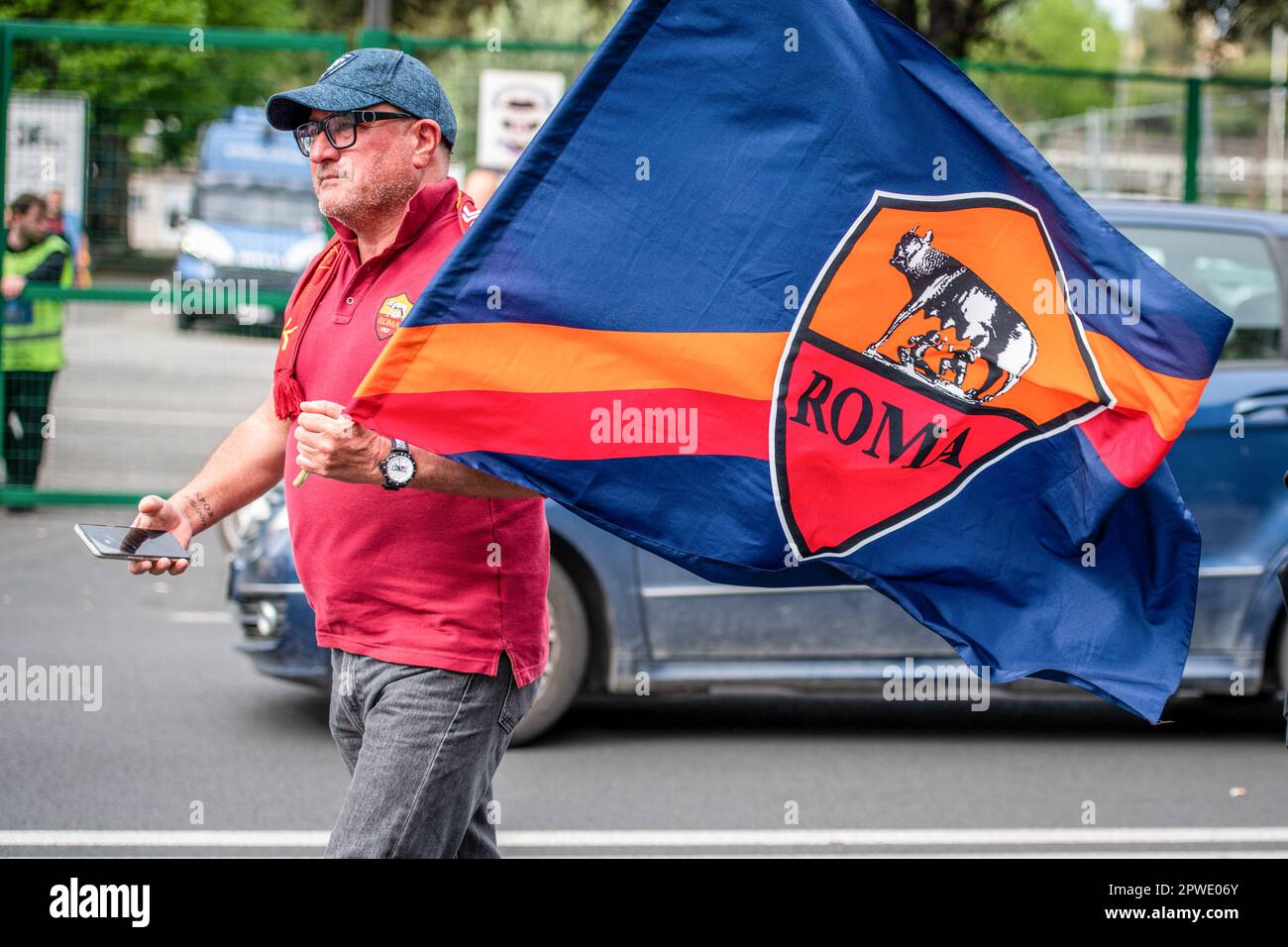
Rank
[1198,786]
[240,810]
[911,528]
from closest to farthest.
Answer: [911,528] < [240,810] < [1198,786]

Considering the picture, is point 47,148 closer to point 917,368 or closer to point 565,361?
point 565,361

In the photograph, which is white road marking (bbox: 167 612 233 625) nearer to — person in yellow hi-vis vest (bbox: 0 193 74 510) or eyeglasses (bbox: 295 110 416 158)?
person in yellow hi-vis vest (bbox: 0 193 74 510)

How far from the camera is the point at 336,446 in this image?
2.85 m

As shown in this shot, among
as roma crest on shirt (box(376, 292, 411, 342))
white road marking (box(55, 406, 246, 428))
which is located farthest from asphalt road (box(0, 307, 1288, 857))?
white road marking (box(55, 406, 246, 428))

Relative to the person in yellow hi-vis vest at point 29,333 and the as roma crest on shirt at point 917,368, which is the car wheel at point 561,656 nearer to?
the as roma crest on shirt at point 917,368

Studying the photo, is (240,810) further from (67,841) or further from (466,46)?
(466,46)

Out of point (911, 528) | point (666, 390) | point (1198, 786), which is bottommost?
point (1198, 786)

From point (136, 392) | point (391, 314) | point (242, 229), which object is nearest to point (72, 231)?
point (242, 229)

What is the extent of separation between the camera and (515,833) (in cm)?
539

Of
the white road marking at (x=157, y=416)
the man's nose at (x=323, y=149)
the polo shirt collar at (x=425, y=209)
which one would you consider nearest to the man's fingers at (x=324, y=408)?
the polo shirt collar at (x=425, y=209)

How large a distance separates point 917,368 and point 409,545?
1094mm

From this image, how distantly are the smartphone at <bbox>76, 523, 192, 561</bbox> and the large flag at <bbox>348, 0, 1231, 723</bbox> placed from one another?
60cm
